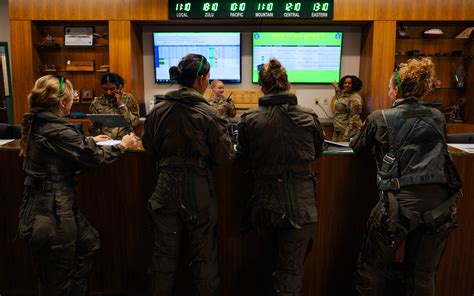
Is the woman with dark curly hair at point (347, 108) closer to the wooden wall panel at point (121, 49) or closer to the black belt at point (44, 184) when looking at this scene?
the wooden wall panel at point (121, 49)

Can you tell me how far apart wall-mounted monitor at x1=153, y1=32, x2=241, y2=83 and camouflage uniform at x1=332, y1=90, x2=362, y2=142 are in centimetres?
147

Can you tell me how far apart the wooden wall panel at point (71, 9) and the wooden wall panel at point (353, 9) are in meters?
2.67

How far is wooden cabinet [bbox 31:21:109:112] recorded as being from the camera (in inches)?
206

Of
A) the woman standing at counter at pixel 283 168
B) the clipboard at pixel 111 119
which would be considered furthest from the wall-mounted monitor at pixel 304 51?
the woman standing at counter at pixel 283 168

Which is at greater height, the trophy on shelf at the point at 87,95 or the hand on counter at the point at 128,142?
the trophy on shelf at the point at 87,95

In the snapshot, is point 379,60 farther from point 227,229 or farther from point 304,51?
point 227,229

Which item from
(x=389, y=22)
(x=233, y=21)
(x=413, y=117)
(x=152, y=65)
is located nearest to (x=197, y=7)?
(x=233, y=21)

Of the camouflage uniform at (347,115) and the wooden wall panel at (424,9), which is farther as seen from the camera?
the camouflage uniform at (347,115)

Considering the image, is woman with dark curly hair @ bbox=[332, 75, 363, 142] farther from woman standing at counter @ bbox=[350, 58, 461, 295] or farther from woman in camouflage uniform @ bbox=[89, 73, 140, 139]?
woman standing at counter @ bbox=[350, 58, 461, 295]

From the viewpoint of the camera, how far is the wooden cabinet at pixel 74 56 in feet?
17.1

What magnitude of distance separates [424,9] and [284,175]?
4.06 metres

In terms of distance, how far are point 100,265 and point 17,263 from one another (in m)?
0.53

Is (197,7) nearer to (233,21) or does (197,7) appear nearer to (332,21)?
(233,21)

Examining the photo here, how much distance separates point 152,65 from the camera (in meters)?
5.63
